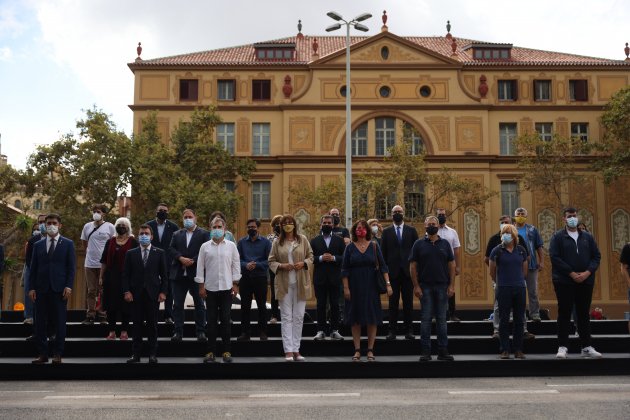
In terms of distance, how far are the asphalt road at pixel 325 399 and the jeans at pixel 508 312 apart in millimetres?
968

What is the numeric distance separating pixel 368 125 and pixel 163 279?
1141 inches

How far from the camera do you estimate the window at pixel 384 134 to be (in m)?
39.7

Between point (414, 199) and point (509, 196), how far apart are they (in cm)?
577

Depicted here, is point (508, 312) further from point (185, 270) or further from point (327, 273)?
point (185, 270)

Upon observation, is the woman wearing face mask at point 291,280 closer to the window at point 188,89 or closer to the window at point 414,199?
the window at point 414,199

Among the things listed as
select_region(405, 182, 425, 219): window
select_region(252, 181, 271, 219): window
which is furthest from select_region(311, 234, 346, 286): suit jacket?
select_region(252, 181, 271, 219): window

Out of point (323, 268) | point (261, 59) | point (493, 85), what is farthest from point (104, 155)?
point (323, 268)

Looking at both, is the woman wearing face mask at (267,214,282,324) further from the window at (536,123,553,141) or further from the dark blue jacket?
the window at (536,123,553,141)

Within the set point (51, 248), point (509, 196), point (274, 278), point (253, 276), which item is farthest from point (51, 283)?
point (509, 196)

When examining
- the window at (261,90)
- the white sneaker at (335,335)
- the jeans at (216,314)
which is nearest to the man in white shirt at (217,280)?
the jeans at (216,314)

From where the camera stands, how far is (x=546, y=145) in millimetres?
36688

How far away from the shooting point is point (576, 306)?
11.7 meters

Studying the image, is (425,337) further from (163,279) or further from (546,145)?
(546,145)

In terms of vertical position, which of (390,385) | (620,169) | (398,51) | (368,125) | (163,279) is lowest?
(390,385)
